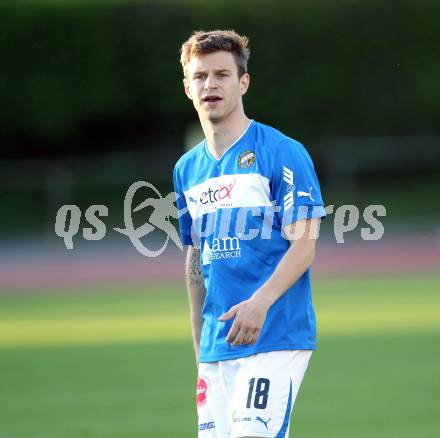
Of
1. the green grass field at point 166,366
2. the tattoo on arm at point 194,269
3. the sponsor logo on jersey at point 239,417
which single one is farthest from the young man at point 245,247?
the green grass field at point 166,366

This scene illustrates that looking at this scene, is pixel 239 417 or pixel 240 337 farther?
pixel 239 417

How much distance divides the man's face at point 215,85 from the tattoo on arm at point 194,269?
2.44 feet

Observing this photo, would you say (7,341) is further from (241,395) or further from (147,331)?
(241,395)

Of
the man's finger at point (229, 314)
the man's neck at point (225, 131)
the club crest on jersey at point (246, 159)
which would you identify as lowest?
the man's finger at point (229, 314)

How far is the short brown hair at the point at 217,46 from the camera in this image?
514 centimetres

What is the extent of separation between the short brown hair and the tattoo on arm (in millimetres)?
923

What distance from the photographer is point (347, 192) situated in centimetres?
3003

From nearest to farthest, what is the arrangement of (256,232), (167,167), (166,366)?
1. (256,232)
2. (166,366)
3. (167,167)

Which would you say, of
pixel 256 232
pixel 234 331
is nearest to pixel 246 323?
pixel 234 331

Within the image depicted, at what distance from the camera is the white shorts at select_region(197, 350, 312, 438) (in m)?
4.88

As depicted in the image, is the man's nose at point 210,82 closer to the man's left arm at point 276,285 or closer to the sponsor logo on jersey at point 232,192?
the sponsor logo on jersey at point 232,192

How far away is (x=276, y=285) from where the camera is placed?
478 cm

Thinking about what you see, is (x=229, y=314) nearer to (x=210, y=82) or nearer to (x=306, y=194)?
(x=306, y=194)

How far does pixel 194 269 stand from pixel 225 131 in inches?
27.8
